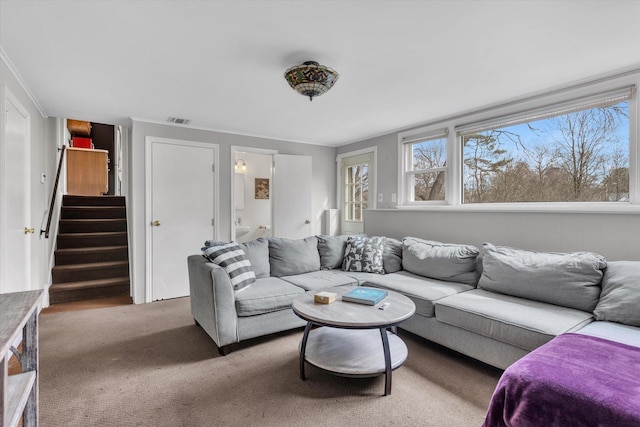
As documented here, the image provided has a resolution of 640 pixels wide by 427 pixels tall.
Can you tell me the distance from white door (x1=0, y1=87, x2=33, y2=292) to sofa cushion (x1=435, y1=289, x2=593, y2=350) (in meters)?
3.26

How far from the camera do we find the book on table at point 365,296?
2.16m

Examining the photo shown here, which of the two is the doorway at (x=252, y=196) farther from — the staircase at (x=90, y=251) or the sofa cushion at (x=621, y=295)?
the sofa cushion at (x=621, y=295)

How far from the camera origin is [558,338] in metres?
1.70

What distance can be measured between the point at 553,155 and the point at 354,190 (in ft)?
8.95

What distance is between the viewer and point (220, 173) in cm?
430

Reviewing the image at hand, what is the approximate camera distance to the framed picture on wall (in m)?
5.87

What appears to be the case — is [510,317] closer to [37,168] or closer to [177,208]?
[177,208]

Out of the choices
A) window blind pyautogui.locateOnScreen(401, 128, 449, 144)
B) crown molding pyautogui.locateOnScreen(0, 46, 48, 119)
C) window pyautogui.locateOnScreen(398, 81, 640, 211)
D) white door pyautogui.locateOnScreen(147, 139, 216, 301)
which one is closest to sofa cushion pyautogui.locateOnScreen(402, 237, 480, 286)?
window pyautogui.locateOnScreen(398, 81, 640, 211)

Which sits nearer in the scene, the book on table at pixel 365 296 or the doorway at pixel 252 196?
the book on table at pixel 365 296

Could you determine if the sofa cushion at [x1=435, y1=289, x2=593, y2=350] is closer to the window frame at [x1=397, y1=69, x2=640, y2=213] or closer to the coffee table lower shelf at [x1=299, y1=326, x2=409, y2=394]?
the coffee table lower shelf at [x1=299, y1=326, x2=409, y2=394]

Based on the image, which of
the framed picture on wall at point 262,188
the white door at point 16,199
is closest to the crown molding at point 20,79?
the white door at point 16,199

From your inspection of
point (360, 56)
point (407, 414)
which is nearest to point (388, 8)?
point (360, 56)

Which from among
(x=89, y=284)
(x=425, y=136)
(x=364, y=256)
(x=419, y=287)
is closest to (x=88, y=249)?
(x=89, y=284)

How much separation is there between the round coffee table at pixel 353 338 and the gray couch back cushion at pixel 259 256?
2.96 feet
